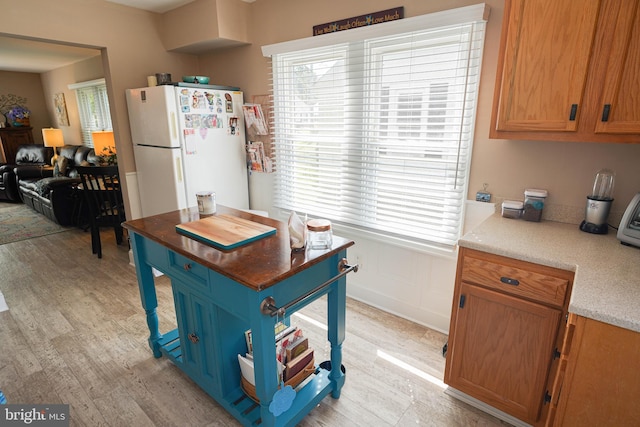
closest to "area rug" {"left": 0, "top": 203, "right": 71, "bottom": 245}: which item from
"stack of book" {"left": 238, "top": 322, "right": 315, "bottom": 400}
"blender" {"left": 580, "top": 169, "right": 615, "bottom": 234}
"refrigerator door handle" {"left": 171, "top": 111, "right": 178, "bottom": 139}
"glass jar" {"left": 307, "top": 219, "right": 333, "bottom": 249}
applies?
"refrigerator door handle" {"left": 171, "top": 111, "right": 178, "bottom": 139}

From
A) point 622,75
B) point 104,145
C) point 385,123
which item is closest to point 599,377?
point 622,75

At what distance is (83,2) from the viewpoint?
2.73 metres

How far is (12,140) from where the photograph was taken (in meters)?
6.66

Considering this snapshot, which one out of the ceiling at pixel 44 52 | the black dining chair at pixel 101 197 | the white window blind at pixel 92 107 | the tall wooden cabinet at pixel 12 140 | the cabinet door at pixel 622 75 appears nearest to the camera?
the cabinet door at pixel 622 75

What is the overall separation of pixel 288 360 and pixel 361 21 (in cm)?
215

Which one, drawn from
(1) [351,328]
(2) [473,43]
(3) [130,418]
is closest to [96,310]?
(3) [130,418]

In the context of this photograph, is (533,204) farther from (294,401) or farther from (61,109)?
(61,109)

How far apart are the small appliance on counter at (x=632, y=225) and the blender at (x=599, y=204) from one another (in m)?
0.12

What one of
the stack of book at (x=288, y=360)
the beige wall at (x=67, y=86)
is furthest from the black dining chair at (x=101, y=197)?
the beige wall at (x=67, y=86)

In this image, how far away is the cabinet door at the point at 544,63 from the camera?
1.43 m

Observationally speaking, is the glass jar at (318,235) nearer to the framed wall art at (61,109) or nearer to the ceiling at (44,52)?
the ceiling at (44,52)

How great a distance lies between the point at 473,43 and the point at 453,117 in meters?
0.40

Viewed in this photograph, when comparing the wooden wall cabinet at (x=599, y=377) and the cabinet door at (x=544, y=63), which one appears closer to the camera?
the wooden wall cabinet at (x=599, y=377)

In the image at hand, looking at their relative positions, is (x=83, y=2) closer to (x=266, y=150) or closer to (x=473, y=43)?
(x=266, y=150)
